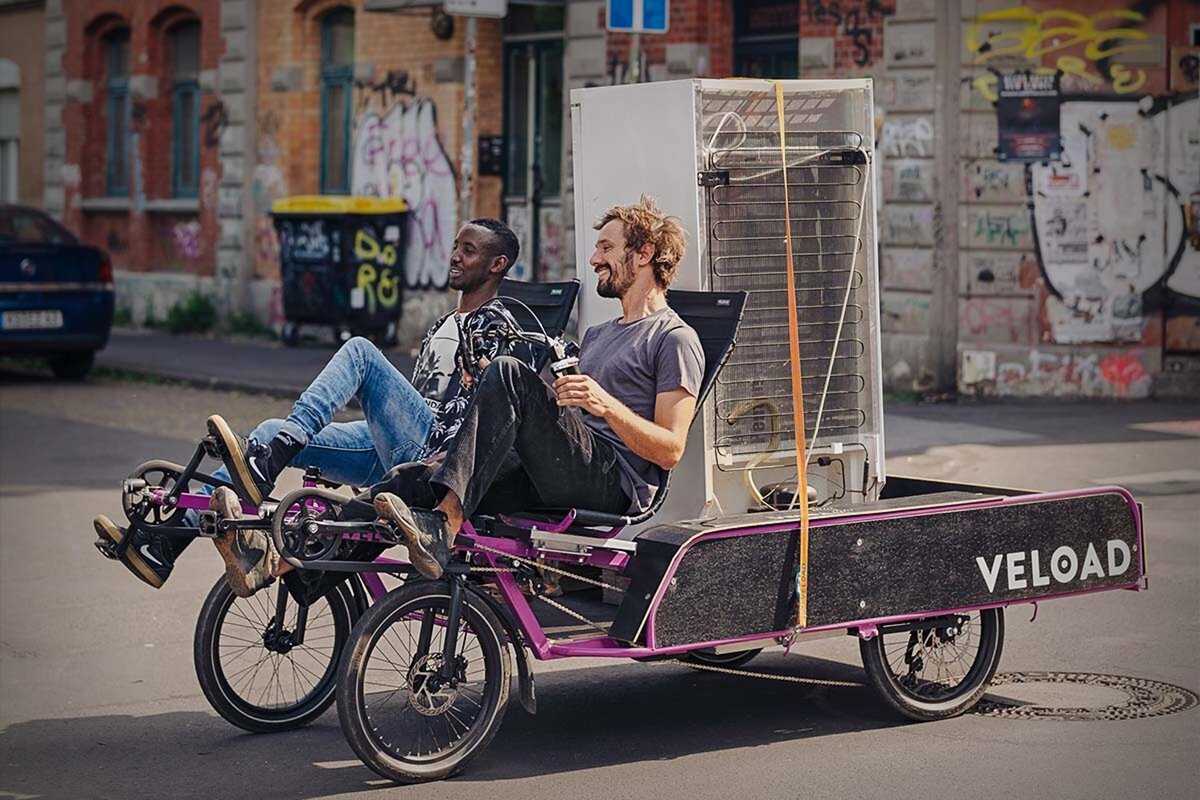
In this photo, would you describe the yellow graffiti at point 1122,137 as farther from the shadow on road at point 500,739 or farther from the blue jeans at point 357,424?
the blue jeans at point 357,424

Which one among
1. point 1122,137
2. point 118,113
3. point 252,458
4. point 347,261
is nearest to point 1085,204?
point 1122,137

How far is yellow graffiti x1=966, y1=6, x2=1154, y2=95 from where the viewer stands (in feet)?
50.9

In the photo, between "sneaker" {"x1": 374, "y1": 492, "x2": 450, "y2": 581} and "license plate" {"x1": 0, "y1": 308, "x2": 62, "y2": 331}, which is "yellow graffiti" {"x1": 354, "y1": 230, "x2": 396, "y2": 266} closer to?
"license plate" {"x1": 0, "y1": 308, "x2": 62, "y2": 331}

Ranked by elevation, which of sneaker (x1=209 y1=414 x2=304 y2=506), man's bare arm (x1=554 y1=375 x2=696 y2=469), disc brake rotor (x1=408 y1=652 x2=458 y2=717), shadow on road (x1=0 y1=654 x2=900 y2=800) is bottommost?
shadow on road (x1=0 y1=654 x2=900 y2=800)

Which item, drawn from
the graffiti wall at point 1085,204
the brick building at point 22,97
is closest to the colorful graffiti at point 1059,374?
the graffiti wall at point 1085,204

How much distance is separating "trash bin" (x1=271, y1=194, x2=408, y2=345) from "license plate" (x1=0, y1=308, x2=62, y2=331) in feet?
10.4

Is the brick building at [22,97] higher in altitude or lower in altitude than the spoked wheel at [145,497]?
higher

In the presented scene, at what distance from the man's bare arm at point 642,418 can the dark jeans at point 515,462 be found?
10cm

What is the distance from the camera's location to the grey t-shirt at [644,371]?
6203 millimetres

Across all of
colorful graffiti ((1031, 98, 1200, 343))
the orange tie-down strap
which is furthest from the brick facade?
the orange tie-down strap

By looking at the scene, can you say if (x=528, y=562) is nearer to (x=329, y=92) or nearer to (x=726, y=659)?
(x=726, y=659)

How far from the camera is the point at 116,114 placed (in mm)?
27422

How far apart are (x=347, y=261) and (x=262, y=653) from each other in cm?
1433

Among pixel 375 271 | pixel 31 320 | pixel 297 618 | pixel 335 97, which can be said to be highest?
pixel 335 97
